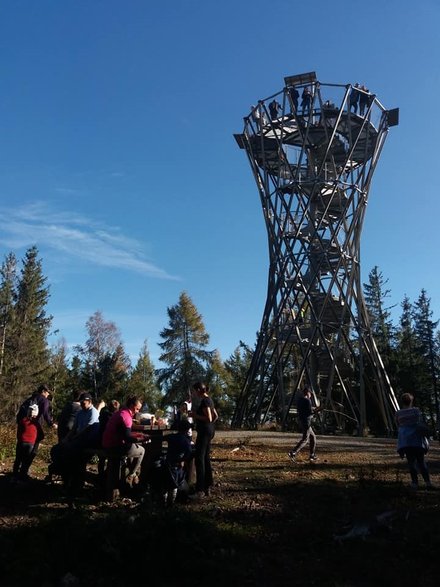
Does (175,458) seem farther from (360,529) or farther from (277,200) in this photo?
(277,200)

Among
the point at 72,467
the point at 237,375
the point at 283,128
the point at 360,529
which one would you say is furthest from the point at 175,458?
the point at 237,375

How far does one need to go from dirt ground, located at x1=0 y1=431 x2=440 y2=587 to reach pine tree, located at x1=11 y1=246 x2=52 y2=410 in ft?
89.2

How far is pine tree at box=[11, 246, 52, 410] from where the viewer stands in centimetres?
3297

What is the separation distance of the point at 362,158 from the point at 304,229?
200 inches

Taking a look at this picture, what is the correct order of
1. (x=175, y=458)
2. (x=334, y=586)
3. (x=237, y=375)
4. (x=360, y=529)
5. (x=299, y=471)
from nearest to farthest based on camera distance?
1. (x=334, y=586)
2. (x=360, y=529)
3. (x=175, y=458)
4. (x=299, y=471)
5. (x=237, y=375)

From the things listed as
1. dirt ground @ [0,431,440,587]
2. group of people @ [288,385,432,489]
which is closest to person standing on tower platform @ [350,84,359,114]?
group of people @ [288,385,432,489]

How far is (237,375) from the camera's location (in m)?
45.7

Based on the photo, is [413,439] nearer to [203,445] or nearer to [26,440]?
[203,445]

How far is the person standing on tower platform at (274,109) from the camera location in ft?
81.6

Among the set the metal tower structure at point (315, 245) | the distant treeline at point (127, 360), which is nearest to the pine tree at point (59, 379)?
the distant treeline at point (127, 360)

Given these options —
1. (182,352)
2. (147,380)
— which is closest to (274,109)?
(182,352)

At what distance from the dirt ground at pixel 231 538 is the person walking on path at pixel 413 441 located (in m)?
0.36

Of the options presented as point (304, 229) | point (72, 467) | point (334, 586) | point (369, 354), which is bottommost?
point (334, 586)

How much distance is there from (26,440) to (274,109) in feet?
68.4
